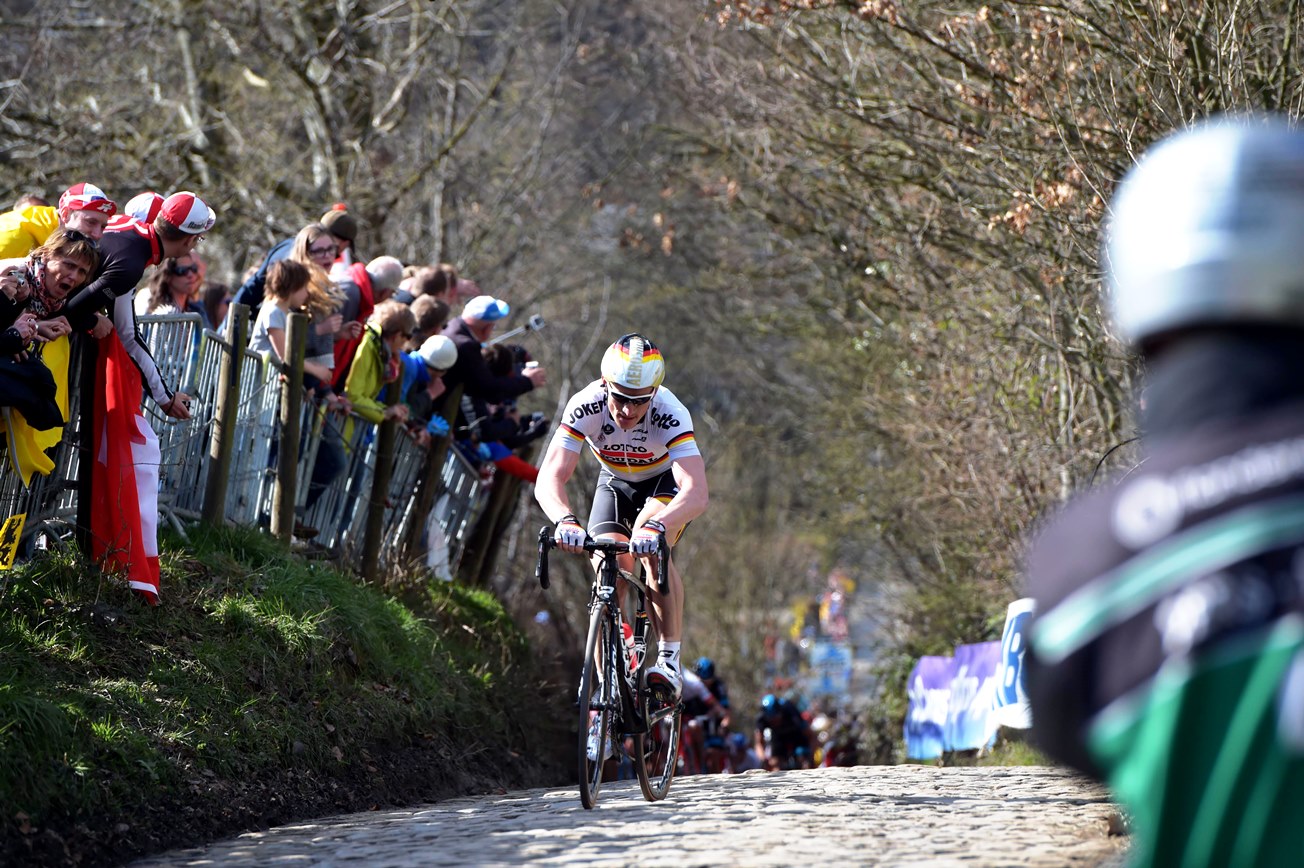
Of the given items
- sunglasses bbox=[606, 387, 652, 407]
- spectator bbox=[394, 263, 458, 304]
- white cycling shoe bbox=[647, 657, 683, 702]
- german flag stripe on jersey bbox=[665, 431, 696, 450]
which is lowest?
white cycling shoe bbox=[647, 657, 683, 702]

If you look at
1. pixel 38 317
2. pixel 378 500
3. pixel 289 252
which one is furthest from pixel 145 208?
pixel 378 500

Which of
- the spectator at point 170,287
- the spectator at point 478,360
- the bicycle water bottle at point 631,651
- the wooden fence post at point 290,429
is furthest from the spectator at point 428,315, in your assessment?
the bicycle water bottle at point 631,651

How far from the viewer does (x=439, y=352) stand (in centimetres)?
1195

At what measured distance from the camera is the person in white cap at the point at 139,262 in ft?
25.8

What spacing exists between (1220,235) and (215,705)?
648cm

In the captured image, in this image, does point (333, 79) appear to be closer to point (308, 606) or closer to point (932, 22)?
point (932, 22)

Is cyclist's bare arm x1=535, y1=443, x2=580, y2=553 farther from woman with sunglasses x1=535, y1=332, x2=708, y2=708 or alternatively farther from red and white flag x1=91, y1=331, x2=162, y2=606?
red and white flag x1=91, y1=331, x2=162, y2=606

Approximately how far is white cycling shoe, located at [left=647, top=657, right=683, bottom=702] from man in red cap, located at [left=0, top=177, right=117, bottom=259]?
3505 millimetres

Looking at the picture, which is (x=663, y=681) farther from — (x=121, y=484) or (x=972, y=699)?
(x=972, y=699)

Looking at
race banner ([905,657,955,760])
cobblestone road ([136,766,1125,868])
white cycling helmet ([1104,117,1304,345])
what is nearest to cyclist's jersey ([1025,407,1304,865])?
white cycling helmet ([1104,117,1304,345])

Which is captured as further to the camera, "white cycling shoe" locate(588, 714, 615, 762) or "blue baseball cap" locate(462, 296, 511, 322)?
"blue baseball cap" locate(462, 296, 511, 322)

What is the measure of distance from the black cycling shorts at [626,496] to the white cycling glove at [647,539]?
2.72 feet

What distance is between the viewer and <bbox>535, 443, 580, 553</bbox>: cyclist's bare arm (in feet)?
27.2

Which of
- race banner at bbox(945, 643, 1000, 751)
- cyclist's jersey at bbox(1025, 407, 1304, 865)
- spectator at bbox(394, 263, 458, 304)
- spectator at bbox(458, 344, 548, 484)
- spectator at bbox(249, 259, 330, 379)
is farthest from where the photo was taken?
race banner at bbox(945, 643, 1000, 751)
